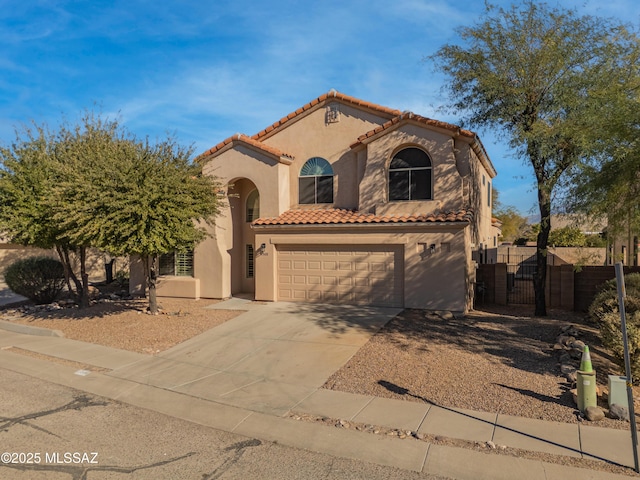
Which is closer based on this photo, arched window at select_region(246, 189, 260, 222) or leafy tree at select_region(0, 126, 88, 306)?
leafy tree at select_region(0, 126, 88, 306)

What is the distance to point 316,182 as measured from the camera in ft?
56.3

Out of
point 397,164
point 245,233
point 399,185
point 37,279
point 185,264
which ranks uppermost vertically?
point 397,164

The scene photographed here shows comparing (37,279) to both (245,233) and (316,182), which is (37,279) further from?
(316,182)

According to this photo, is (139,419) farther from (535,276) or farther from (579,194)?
(535,276)

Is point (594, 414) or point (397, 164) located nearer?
point (594, 414)

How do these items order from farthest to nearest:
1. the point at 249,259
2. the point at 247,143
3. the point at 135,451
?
the point at 249,259 < the point at 247,143 < the point at 135,451

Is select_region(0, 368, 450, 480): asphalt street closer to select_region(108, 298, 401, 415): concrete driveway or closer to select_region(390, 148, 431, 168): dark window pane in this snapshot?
select_region(108, 298, 401, 415): concrete driveway

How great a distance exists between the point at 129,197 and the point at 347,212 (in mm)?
7149

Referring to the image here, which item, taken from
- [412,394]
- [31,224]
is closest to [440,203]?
[412,394]

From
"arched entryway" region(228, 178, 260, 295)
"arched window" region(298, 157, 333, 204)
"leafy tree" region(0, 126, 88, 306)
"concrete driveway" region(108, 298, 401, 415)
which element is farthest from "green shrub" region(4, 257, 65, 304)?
"arched window" region(298, 157, 333, 204)

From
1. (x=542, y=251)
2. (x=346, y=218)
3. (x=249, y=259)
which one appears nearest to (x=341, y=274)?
(x=346, y=218)

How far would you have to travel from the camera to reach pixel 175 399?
24.6ft

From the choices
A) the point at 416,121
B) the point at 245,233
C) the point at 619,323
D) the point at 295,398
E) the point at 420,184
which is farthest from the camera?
the point at 245,233

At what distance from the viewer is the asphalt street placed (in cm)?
502
